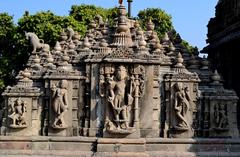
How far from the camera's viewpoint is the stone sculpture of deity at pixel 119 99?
1747 centimetres

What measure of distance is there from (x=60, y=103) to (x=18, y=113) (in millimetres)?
1571

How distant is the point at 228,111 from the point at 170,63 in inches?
109

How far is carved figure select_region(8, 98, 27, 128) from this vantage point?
17.6 meters

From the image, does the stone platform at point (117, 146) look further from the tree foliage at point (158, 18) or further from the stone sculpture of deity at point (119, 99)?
the tree foliage at point (158, 18)

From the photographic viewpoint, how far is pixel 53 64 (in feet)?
62.7

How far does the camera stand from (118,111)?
1745 centimetres

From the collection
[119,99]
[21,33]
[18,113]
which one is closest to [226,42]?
[119,99]

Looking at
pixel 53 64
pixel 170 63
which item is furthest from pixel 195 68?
pixel 53 64

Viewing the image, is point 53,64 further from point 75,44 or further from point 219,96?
point 219,96

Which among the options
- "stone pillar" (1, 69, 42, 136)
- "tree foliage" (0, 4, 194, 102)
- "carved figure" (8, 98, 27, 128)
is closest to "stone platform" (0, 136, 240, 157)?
"stone pillar" (1, 69, 42, 136)

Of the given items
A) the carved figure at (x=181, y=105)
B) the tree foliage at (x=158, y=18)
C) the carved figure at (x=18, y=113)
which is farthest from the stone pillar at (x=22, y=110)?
the tree foliage at (x=158, y=18)

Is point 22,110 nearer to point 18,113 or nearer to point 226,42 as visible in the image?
point 18,113

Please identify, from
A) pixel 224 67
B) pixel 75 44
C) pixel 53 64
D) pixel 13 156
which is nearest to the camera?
pixel 13 156

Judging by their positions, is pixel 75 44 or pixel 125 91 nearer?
pixel 125 91
